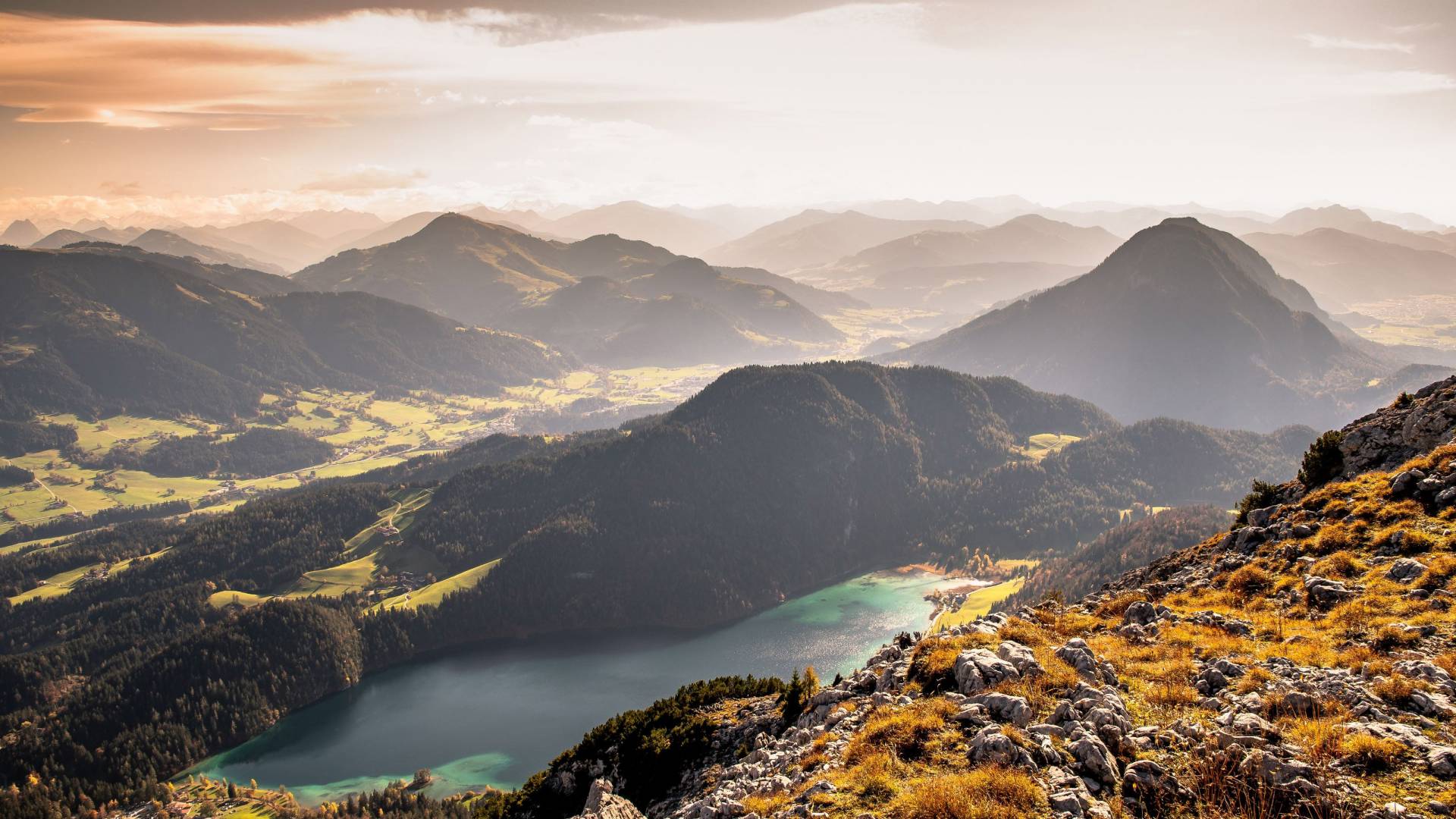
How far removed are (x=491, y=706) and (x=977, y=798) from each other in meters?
174

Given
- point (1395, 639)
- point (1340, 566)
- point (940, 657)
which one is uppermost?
point (1395, 639)

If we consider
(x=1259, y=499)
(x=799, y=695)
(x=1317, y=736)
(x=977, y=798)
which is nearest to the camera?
(x=1317, y=736)

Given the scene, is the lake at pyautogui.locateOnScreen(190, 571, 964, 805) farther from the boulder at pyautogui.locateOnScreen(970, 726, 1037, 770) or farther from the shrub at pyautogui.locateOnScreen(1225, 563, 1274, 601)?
the boulder at pyautogui.locateOnScreen(970, 726, 1037, 770)

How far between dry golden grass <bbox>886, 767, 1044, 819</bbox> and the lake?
13623 cm

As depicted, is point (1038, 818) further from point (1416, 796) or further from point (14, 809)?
point (14, 809)

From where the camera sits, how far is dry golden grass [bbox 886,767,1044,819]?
1669 centimetres

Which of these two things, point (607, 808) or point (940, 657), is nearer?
point (940, 657)

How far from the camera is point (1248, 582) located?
3055 cm

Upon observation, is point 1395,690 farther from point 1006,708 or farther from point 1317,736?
point 1006,708

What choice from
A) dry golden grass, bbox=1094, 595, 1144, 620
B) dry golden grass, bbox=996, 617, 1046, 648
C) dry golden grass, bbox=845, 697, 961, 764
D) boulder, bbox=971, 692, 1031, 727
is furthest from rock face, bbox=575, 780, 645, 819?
dry golden grass, bbox=1094, 595, 1144, 620

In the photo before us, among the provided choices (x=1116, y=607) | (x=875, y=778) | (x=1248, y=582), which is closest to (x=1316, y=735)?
(x=875, y=778)

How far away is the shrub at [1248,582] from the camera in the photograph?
29.8 meters

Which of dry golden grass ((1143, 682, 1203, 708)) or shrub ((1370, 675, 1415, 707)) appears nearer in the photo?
shrub ((1370, 675, 1415, 707))

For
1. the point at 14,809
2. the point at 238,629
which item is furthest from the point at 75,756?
the point at 238,629
